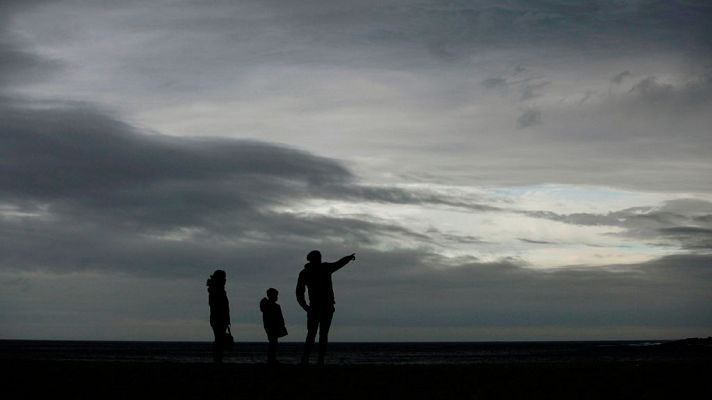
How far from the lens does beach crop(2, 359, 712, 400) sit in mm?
10156

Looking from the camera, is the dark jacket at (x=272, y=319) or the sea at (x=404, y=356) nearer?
the dark jacket at (x=272, y=319)

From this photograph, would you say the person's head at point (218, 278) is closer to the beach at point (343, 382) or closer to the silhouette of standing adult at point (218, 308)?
the silhouette of standing adult at point (218, 308)

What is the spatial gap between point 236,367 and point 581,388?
615 cm

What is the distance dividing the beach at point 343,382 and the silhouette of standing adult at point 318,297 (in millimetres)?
633

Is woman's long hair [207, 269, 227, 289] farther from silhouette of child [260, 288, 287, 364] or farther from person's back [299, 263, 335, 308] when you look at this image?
person's back [299, 263, 335, 308]

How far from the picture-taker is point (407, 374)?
13.1 metres

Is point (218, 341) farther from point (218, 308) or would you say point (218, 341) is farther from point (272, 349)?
point (272, 349)

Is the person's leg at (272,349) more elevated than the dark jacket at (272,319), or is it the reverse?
the dark jacket at (272,319)

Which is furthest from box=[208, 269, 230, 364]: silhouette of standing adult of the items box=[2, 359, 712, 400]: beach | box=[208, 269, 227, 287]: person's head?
box=[2, 359, 712, 400]: beach

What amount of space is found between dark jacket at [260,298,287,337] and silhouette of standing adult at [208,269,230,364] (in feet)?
2.66

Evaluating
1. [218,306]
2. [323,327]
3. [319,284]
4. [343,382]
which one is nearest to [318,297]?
[319,284]

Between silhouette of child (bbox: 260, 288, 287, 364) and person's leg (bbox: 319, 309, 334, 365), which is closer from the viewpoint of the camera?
person's leg (bbox: 319, 309, 334, 365)

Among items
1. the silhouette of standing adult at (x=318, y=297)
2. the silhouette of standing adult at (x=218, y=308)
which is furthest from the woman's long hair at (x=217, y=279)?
the silhouette of standing adult at (x=318, y=297)

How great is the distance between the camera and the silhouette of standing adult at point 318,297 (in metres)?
14.9
